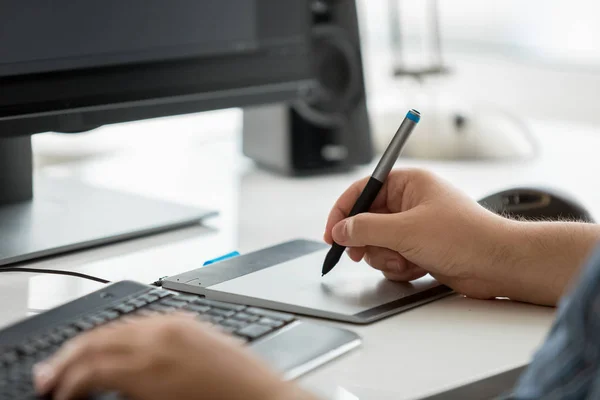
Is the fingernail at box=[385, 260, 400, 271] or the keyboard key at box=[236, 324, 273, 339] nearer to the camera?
the keyboard key at box=[236, 324, 273, 339]

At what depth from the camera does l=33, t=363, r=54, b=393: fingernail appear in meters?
0.51

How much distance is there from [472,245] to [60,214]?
0.45 metres

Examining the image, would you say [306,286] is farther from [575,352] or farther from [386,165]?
[575,352]

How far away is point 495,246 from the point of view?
76 centimetres

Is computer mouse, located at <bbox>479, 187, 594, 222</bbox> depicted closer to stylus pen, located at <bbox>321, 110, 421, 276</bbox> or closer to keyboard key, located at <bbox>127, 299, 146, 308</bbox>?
stylus pen, located at <bbox>321, 110, 421, 276</bbox>

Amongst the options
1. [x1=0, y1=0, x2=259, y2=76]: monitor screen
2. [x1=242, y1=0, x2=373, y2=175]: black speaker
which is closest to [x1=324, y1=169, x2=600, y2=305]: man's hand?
[x1=0, y1=0, x2=259, y2=76]: monitor screen

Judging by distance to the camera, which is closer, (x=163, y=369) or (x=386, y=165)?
(x=163, y=369)

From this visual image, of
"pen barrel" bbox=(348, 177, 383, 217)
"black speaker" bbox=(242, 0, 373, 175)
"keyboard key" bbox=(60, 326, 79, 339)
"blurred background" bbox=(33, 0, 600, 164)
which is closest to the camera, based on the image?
"keyboard key" bbox=(60, 326, 79, 339)

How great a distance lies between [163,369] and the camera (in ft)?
1.66

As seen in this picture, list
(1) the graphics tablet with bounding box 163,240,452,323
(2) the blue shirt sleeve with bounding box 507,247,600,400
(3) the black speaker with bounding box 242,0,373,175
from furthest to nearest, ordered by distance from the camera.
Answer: (3) the black speaker with bounding box 242,0,373,175 < (1) the graphics tablet with bounding box 163,240,452,323 < (2) the blue shirt sleeve with bounding box 507,247,600,400

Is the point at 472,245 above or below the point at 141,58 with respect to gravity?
below

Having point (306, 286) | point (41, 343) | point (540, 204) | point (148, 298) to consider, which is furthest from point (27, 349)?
point (540, 204)

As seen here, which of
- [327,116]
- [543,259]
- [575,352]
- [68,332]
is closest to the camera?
[575,352]

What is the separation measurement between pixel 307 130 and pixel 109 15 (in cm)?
40
